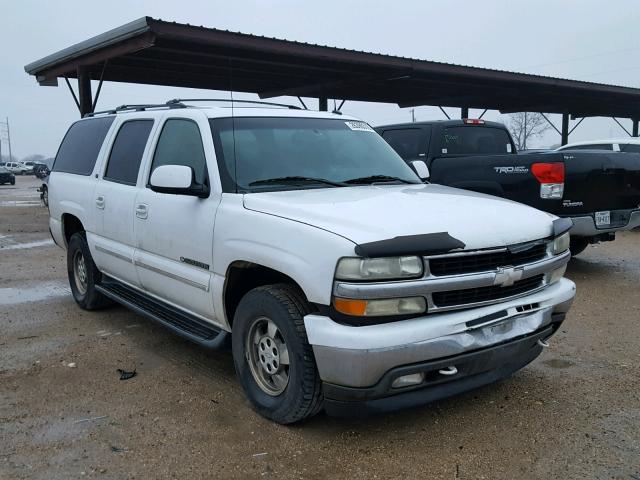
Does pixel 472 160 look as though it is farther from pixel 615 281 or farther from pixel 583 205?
pixel 615 281

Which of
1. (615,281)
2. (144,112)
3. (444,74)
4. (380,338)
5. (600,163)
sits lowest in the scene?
(615,281)

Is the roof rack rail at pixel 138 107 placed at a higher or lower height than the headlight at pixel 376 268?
higher

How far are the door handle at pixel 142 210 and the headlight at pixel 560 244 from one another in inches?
116

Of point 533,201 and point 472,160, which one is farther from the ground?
point 472,160

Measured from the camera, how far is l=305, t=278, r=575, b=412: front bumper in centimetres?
283

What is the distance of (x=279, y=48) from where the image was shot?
12469 mm

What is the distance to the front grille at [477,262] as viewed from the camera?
3.01 meters

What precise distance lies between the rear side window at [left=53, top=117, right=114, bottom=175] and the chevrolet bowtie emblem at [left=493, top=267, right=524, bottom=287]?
4091 mm

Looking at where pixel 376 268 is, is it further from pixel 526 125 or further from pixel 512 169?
pixel 526 125

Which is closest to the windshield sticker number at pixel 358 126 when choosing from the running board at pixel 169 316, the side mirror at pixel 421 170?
the side mirror at pixel 421 170

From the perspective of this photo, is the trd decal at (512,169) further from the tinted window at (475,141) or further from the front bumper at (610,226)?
the tinted window at (475,141)

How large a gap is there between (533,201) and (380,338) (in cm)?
463

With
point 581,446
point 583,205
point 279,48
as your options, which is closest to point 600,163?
point 583,205

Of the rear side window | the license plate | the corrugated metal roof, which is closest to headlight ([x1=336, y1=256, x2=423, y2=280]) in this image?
the rear side window
